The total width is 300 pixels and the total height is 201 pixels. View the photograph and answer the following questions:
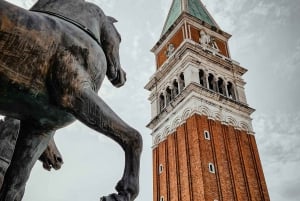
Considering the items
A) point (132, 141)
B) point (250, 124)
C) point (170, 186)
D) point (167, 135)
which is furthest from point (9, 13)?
point (250, 124)

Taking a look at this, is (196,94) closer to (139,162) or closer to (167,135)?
(167,135)

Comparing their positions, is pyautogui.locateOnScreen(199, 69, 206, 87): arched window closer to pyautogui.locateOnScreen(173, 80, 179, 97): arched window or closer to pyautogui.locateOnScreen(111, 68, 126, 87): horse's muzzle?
pyautogui.locateOnScreen(173, 80, 179, 97): arched window

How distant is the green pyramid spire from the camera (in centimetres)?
3123

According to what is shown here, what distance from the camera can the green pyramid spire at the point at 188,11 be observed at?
3123cm

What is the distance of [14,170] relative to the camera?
2.05 m

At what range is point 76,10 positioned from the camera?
222 centimetres

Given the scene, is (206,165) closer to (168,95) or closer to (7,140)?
(168,95)

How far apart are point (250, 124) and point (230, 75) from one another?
421 centimetres

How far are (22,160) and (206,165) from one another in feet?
62.2

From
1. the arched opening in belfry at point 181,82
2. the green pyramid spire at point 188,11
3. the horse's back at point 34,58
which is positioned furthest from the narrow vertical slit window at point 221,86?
the horse's back at point 34,58

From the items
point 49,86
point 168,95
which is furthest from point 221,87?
point 49,86

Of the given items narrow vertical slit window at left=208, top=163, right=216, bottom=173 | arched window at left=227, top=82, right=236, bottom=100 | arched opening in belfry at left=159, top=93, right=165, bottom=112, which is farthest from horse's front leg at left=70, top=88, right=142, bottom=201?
arched window at left=227, top=82, right=236, bottom=100

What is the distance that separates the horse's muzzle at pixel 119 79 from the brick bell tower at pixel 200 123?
17.4 meters

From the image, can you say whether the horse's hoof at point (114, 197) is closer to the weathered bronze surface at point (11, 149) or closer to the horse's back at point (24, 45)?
the horse's back at point (24, 45)
